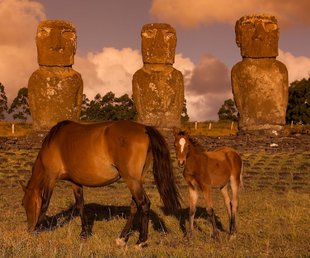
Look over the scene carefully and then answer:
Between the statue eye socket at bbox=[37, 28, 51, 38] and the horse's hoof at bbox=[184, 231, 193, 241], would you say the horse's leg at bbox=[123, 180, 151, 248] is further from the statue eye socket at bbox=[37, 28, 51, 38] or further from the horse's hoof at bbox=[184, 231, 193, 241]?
the statue eye socket at bbox=[37, 28, 51, 38]

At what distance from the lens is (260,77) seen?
2555 cm

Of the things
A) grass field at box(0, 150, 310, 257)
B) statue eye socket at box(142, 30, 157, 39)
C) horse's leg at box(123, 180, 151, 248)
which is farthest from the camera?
statue eye socket at box(142, 30, 157, 39)

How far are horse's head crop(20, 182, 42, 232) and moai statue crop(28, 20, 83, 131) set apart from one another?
1556 cm

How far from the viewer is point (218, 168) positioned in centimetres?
977

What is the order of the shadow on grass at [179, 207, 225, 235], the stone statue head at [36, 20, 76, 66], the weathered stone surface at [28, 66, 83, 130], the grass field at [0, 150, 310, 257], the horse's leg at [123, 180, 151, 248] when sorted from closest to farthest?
the grass field at [0, 150, 310, 257] → the horse's leg at [123, 180, 151, 248] → the shadow on grass at [179, 207, 225, 235] → the weathered stone surface at [28, 66, 83, 130] → the stone statue head at [36, 20, 76, 66]

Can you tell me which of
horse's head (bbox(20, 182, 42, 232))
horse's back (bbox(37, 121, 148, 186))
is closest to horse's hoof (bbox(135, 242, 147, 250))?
horse's back (bbox(37, 121, 148, 186))

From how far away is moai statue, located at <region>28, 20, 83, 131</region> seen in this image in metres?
25.0

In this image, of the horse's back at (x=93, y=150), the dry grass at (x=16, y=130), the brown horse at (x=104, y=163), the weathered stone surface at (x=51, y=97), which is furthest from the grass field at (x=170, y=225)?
the dry grass at (x=16, y=130)

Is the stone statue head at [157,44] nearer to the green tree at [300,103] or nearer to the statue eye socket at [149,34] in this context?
the statue eye socket at [149,34]

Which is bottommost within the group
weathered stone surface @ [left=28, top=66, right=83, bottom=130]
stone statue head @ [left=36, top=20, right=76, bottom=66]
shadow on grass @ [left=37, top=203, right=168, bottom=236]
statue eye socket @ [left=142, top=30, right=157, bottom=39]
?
shadow on grass @ [left=37, top=203, right=168, bottom=236]

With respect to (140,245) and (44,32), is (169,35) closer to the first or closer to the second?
(44,32)

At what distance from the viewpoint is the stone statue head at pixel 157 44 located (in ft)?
84.2

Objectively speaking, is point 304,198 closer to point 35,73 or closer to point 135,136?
point 135,136

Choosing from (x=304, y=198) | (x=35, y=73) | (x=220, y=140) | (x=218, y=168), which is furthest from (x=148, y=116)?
(x=218, y=168)
